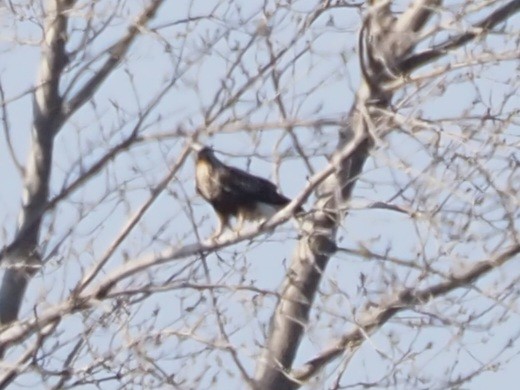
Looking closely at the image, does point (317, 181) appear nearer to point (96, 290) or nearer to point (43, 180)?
point (96, 290)

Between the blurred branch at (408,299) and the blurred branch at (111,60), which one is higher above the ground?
the blurred branch at (111,60)

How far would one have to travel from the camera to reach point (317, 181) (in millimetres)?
9359

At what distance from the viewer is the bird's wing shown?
11.2 m

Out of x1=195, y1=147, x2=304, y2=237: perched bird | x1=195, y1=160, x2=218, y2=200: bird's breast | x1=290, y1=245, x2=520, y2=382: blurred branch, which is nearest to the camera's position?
x1=290, y1=245, x2=520, y2=382: blurred branch

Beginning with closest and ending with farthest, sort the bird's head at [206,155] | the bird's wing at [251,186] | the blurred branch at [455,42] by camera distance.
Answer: the blurred branch at [455,42]
the bird's head at [206,155]
the bird's wing at [251,186]

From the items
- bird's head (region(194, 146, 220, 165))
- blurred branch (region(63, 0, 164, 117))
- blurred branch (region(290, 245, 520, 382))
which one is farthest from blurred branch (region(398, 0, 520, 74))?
blurred branch (region(63, 0, 164, 117))

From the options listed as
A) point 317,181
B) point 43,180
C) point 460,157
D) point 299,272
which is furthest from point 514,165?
point 43,180

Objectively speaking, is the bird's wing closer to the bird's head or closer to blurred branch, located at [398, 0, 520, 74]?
the bird's head

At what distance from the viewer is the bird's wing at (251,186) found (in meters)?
11.2

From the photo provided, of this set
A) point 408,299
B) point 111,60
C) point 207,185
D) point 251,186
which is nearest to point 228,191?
point 207,185

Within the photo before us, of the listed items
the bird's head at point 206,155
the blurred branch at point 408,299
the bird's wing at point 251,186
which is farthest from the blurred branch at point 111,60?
the blurred branch at point 408,299

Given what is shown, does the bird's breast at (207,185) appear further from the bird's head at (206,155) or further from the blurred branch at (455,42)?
the blurred branch at (455,42)

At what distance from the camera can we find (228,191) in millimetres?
12055

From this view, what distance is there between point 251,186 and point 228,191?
1.24ft
